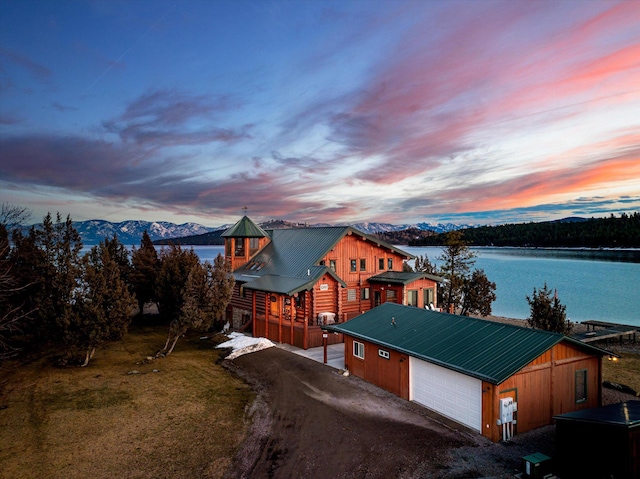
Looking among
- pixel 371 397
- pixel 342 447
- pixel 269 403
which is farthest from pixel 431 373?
pixel 269 403

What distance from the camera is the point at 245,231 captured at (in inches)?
1499

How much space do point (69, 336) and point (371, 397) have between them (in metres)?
16.3

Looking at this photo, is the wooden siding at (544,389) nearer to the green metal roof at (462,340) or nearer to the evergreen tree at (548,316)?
the green metal roof at (462,340)

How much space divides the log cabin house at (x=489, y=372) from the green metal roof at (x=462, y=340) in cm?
3

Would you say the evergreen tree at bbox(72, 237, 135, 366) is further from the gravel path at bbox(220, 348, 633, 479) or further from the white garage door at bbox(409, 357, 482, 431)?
the white garage door at bbox(409, 357, 482, 431)

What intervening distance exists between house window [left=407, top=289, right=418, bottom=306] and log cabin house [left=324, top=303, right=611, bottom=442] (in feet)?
39.8

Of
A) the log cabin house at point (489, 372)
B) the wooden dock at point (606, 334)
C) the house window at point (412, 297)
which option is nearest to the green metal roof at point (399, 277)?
the house window at point (412, 297)

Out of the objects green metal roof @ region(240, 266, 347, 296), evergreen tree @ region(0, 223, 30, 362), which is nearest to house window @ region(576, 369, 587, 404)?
green metal roof @ region(240, 266, 347, 296)

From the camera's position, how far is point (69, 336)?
66.4ft

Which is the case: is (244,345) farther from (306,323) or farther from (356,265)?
(356,265)

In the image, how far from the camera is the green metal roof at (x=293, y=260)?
28.6m

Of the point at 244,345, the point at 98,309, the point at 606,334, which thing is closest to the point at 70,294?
the point at 98,309

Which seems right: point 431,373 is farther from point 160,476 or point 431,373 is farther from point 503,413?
point 160,476

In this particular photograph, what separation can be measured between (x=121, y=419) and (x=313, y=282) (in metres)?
15.2
